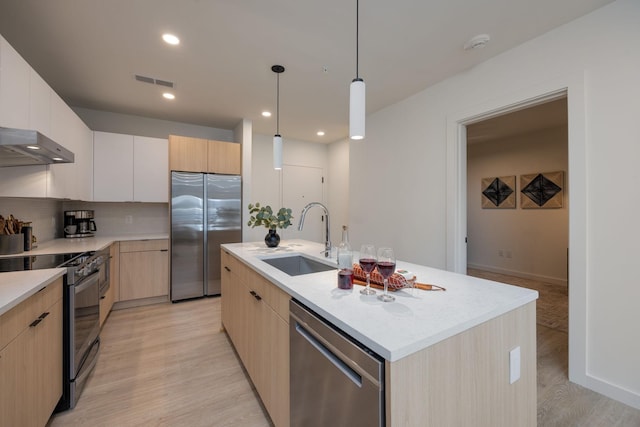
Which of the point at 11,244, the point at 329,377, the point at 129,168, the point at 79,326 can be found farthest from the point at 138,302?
the point at 329,377

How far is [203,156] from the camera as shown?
3742 mm

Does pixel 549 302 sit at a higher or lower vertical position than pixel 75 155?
lower

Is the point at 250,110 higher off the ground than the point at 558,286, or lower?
higher

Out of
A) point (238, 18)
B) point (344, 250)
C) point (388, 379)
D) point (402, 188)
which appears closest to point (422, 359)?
point (388, 379)

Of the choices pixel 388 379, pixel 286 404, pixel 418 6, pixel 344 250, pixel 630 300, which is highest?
pixel 418 6

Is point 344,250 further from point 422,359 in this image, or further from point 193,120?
point 193,120

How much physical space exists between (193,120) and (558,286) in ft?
20.5

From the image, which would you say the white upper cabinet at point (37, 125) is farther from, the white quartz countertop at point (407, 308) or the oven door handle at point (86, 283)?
the white quartz countertop at point (407, 308)

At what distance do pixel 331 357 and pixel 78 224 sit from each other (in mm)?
3833

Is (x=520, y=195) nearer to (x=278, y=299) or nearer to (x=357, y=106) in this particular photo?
(x=357, y=106)

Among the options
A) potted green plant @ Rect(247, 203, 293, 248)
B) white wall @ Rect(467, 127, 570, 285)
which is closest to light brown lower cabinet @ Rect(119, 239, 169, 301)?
potted green plant @ Rect(247, 203, 293, 248)

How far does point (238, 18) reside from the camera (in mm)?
1959

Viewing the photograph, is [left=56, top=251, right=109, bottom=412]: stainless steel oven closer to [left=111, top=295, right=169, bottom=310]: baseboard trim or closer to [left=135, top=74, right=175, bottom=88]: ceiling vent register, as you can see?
[left=111, top=295, right=169, bottom=310]: baseboard trim

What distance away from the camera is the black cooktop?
1666 mm
